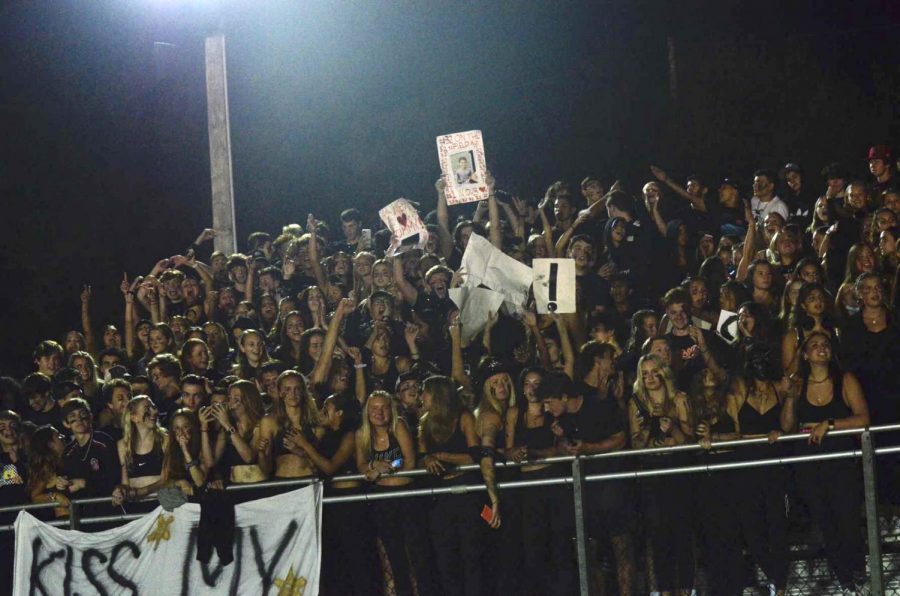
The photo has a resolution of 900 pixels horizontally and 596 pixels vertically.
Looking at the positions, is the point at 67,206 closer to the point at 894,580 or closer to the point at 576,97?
the point at 576,97

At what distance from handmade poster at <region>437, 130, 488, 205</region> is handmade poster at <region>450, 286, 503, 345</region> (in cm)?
133

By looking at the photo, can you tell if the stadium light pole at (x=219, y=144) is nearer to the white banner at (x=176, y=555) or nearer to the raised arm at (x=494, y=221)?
the raised arm at (x=494, y=221)

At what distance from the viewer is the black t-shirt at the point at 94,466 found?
952 cm

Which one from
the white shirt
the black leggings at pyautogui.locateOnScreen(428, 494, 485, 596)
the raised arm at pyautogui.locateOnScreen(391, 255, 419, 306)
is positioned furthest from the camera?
→ the white shirt

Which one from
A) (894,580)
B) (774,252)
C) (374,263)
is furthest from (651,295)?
(894,580)

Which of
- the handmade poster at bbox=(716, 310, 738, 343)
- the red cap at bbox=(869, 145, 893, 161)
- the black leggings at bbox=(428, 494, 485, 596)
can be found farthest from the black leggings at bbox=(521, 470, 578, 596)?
the red cap at bbox=(869, 145, 893, 161)

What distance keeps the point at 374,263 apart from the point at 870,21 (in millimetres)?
6857

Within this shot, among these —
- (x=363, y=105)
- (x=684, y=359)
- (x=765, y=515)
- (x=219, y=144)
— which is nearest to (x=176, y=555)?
(x=684, y=359)

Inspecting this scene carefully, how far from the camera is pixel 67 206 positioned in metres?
15.3

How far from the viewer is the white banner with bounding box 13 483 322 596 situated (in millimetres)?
8711

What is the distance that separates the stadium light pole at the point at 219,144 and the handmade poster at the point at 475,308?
170 inches

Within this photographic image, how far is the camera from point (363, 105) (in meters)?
17.2

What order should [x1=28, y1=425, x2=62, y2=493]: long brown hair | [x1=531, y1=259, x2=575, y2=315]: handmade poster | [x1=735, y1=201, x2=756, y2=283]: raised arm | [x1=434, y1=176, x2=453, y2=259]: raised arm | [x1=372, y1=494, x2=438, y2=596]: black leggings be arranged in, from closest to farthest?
1. [x1=372, y1=494, x2=438, y2=596]: black leggings
2. [x1=28, y1=425, x2=62, y2=493]: long brown hair
3. [x1=531, y1=259, x2=575, y2=315]: handmade poster
4. [x1=735, y1=201, x2=756, y2=283]: raised arm
5. [x1=434, y1=176, x2=453, y2=259]: raised arm

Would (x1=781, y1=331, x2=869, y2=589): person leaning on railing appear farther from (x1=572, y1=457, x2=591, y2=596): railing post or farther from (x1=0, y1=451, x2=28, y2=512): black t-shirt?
(x1=0, y1=451, x2=28, y2=512): black t-shirt
